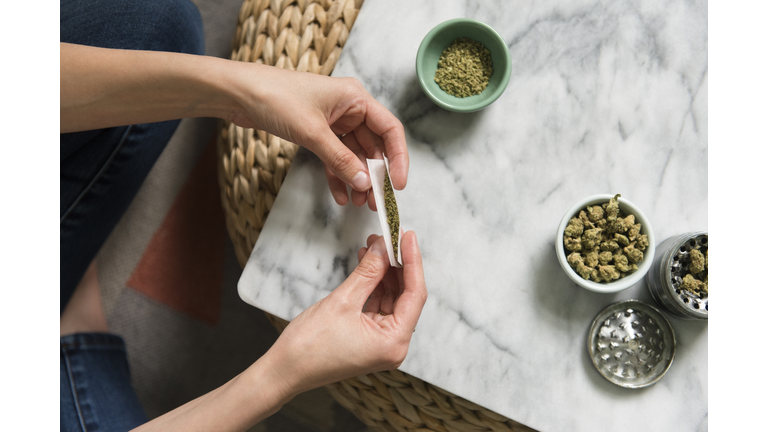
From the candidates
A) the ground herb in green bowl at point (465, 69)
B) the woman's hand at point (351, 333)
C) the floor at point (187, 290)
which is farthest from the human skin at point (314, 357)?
the floor at point (187, 290)

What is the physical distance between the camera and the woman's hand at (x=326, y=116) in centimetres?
76

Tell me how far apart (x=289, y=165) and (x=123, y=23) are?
0.49 metres

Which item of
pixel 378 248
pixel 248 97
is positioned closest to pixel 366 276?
pixel 378 248

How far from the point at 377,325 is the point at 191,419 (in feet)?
1.05

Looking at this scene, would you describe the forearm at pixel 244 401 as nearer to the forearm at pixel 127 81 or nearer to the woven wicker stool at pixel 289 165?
the woven wicker stool at pixel 289 165

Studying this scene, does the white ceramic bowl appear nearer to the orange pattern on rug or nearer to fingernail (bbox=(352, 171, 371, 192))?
fingernail (bbox=(352, 171, 371, 192))

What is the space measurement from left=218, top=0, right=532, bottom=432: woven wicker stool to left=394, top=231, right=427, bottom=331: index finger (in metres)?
0.21

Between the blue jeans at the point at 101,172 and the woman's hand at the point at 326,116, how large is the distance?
1.21 feet

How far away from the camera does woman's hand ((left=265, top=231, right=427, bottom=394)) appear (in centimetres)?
68

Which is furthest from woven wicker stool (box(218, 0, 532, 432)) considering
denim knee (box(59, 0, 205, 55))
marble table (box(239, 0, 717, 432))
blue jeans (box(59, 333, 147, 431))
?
blue jeans (box(59, 333, 147, 431))

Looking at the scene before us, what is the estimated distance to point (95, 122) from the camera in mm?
833

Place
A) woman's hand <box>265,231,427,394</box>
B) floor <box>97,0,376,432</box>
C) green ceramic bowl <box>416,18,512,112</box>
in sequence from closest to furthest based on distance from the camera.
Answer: woman's hand <box>265,231,427,394</box>, green ceramic bowl <box>416,18,512,112</box>, floor <box>97,0,376,432</box>

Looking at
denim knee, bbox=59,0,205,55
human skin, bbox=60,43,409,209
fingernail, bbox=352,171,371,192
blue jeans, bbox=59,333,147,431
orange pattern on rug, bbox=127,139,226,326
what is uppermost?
denim knee, bbox=59,0,205,55

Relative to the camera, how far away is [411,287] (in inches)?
28.7
